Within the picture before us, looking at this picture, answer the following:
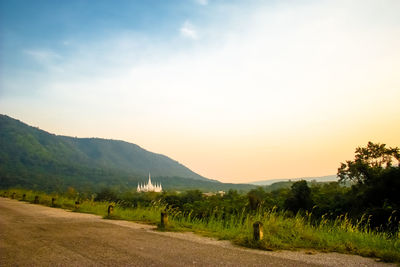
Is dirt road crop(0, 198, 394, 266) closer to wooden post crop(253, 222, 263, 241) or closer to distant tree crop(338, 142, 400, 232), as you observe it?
wooden post crop(253, 222, 263, 241)

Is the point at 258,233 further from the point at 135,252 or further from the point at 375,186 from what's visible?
the point at 375,186

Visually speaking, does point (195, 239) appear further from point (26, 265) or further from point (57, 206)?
point (57, 206)

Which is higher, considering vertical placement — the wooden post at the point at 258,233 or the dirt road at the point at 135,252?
the wooden post at the point at 258,233

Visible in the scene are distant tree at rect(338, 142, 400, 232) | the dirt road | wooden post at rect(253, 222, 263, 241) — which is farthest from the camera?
distant tree at rect(338, 142, 400, 232)

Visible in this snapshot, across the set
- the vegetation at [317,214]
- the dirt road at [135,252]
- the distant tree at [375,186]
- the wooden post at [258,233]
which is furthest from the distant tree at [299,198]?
the wooden post at [258,233]

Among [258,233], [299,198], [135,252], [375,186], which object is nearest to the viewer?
[135,252]

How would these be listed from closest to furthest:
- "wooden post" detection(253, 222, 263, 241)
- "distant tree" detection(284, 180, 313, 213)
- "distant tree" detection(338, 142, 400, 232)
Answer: "wooden post" detection(253, 222, 263, 241), "distant tree" detection(338, 142, 400, 232), "distant tree" detection(284, 180, 313, 213)

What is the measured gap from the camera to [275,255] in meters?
6.07

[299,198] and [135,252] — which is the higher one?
[135,252]

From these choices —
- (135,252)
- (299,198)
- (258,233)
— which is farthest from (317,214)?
(135,252)

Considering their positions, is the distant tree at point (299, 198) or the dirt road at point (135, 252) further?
the distant tree at point (299, 198)

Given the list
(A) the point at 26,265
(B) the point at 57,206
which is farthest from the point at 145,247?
(B) the point at 57,206

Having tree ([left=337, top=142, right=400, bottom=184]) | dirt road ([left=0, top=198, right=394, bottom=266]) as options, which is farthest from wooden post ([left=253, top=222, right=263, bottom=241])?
tree ([left=337, top=142, right=400, bottom=184])

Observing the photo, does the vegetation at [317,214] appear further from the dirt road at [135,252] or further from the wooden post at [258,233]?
the dirt road at [135,252]
